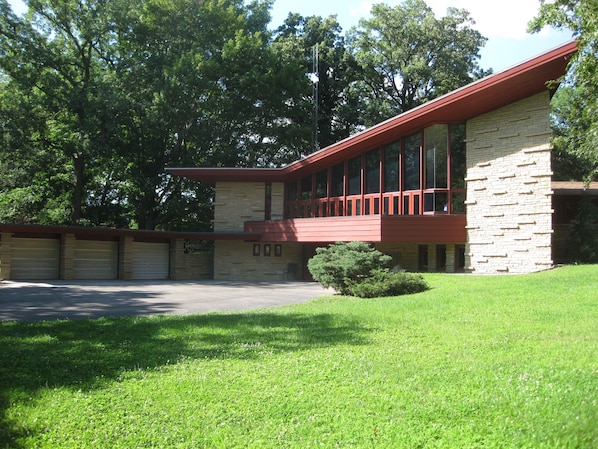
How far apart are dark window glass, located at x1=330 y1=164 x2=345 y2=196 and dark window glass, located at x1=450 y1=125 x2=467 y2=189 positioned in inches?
227

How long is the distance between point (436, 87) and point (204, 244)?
20.1 metres

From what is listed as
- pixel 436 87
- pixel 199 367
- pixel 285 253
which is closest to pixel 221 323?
pixel 199 367

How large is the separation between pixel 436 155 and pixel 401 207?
257 centimetres

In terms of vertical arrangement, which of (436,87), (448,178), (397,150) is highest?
(436,87)

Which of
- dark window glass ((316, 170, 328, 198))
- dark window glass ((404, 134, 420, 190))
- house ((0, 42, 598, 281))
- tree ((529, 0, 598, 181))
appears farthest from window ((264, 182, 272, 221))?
tree ((529, 0, 598, 181))

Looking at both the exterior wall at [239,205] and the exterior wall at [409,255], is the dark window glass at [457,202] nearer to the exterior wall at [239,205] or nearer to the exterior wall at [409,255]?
the exterior wall at [409,255]

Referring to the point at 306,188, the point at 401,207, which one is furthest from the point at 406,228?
the point at 306,188

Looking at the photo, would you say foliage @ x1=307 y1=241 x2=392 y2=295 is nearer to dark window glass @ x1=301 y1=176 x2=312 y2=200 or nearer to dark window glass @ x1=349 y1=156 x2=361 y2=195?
dark window glass @ x1=349 y1=156 x2=361 y2=195

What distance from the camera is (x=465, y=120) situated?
1869cm

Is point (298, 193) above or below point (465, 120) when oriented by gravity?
below

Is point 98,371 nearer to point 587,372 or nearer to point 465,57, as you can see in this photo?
point 587,372


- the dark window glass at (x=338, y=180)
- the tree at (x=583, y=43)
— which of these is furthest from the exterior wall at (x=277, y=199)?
the tree at (x=583, y=43)

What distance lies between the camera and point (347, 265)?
1394 centimetres

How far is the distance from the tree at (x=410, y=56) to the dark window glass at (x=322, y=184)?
35.2 ft
